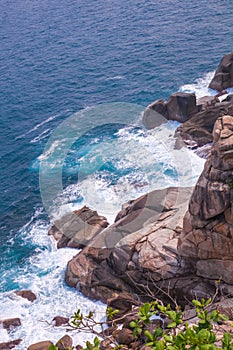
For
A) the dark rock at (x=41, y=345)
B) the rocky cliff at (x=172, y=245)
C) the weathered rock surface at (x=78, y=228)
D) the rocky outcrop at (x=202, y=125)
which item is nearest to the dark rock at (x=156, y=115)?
the rocky outcrop at (x=202, y=125)

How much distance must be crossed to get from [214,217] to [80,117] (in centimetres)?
4014

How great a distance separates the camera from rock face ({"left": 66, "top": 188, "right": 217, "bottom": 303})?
109ft

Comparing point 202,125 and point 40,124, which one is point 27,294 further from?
point 40,124

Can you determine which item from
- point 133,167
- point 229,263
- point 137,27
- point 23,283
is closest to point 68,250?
point 23,283

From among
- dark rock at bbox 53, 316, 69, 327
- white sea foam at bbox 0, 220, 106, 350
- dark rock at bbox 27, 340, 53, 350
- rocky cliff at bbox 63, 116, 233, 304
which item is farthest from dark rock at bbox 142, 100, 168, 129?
dark rock at bbox 27, 340, 53, 350

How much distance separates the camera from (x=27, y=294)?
39.7m

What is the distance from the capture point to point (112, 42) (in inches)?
3418

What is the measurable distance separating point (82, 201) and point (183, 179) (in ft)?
38.5

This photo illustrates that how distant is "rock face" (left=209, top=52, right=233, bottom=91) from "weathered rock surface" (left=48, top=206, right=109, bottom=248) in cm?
2987

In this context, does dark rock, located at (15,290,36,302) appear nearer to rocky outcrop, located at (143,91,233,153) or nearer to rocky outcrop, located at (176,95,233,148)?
rocky outcrop, located at (143,91,233,153)

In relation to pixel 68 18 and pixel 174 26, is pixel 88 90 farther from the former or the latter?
pixel 68 18

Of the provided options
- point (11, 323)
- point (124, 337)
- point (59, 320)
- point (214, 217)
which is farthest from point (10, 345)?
point (214, 217)

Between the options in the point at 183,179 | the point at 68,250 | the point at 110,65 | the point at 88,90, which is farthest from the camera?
the point at 110,65

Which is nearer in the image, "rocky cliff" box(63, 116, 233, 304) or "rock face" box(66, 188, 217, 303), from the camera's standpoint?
"rocky cliff" box(63, 116, 233, 304)
